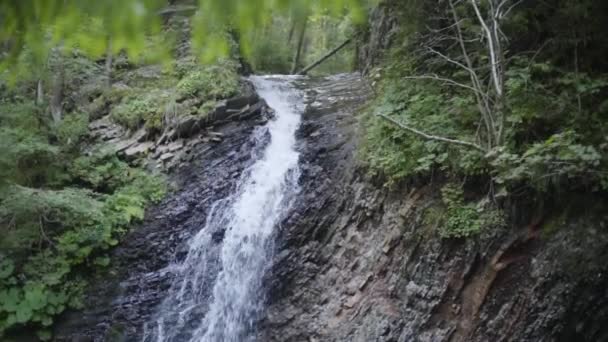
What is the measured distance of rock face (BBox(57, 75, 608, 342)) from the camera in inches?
171

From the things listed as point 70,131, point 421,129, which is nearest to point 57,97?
point 70,131

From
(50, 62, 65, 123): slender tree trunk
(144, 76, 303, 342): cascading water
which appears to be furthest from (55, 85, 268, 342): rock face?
(50, 62, 65, 123): slender tree trunk

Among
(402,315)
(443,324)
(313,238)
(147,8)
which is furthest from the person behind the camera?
(313,238)

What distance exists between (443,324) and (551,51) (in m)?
3.44

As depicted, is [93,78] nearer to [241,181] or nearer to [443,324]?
[241,181]

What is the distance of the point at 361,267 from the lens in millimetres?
6098

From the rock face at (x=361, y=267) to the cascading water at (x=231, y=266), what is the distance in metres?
0.20

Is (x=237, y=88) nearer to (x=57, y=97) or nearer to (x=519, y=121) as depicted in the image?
(x=57, y=97)

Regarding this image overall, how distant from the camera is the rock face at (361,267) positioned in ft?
14.2

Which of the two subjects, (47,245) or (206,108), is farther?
(206,108)

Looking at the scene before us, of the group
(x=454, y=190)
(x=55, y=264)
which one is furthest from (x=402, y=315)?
(x=55, y=264)

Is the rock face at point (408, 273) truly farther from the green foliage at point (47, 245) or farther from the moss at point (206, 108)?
the green foliage at point (47, 245)

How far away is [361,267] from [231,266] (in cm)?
210

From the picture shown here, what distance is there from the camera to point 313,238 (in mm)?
6848
